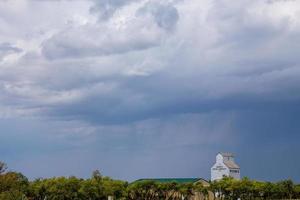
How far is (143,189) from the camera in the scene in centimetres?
10756

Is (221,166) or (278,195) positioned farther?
(221,166)

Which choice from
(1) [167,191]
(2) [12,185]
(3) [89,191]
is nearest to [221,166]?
(1) [167,191]

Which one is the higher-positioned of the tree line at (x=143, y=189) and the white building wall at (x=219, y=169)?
the white building wall at (x=219, y=169)

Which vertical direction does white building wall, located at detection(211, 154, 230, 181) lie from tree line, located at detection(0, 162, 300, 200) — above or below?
above

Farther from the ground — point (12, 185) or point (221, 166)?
point (221, 166)

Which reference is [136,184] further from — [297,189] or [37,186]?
[297,189]

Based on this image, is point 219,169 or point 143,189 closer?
point 143,189

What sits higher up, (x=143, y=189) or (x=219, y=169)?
(x=219, y=169)

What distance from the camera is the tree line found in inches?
3925

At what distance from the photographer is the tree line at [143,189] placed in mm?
99688

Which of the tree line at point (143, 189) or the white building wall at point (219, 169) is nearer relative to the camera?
the tree line at point (143, 189)

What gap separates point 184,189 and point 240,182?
1166 centimetres

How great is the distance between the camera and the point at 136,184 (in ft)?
351

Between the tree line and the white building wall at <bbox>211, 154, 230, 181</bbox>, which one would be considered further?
the white building wall at <bbox>211, 154, 230, 181</bbox>
